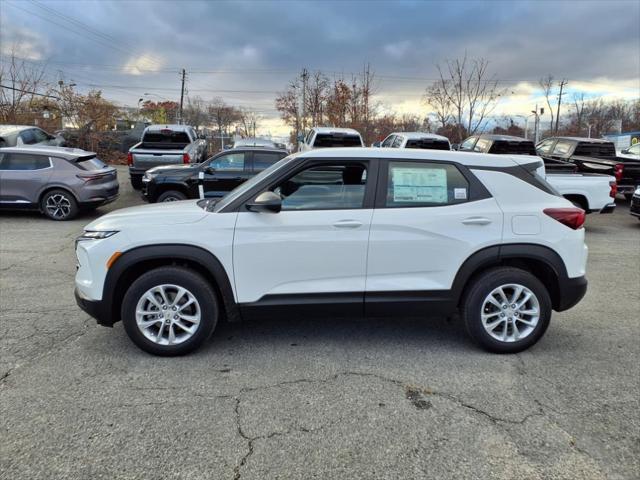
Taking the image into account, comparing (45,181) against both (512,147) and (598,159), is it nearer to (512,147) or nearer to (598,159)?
(512,147)

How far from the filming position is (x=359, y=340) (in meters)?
4.35

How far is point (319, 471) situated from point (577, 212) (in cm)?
298

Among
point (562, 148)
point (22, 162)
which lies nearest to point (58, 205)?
point (22, 162)

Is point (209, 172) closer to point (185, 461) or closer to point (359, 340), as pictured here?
point (359, 340)

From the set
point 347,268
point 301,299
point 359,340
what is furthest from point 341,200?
point 359,340

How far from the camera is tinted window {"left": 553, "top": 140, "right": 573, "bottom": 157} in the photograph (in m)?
13.7

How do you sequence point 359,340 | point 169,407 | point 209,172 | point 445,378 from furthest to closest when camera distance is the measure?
point 209,172 → point 359,340 → point 445,378 → point 169,407

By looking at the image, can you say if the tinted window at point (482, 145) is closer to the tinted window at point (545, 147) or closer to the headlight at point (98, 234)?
the tinted window at point (545, 147)

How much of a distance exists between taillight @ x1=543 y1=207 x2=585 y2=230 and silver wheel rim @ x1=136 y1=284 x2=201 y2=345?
298cm

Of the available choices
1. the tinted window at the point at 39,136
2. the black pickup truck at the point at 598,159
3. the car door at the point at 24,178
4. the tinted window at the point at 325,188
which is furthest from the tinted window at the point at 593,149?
the tinted window at the point at 39,136

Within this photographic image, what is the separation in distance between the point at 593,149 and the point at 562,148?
0.84 metres

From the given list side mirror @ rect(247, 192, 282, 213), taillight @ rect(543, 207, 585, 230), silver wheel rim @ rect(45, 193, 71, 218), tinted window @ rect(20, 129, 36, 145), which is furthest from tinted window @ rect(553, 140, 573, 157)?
tinted window @ rect(20, 129, 36, 145)

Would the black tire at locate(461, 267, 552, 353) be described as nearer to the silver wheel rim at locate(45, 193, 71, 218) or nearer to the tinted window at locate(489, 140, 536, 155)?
the tinted window at locate(489, 140, 536, 155)

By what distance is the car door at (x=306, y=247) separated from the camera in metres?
3.80
